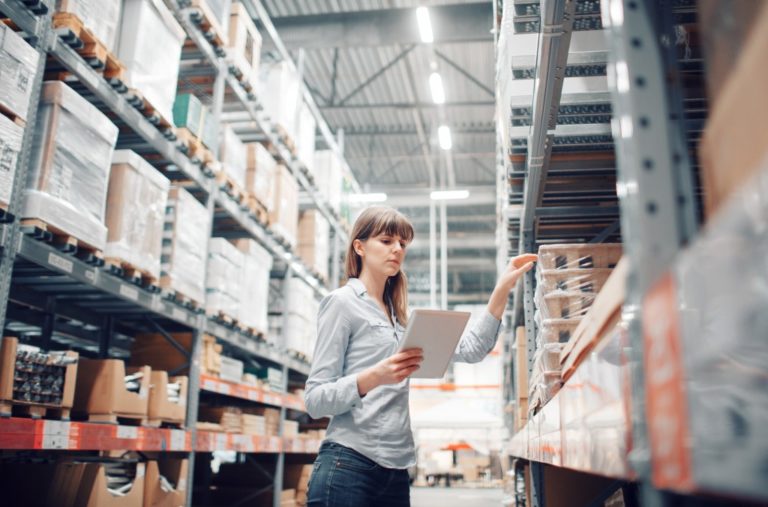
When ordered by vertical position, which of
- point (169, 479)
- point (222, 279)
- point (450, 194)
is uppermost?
point (450, 194)

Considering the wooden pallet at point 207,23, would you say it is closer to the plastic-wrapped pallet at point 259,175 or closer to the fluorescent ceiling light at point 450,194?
the plastic-wrapped pallet at point 259,175

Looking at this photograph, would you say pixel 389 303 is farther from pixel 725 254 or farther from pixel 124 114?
pixel 124 114

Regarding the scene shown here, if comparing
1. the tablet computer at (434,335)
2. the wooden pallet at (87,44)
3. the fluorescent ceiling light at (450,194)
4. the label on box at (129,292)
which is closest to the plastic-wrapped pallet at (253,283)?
the label on box at (129,292)

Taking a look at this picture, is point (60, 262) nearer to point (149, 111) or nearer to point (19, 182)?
point (19, 182)

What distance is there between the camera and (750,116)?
912 millimetres

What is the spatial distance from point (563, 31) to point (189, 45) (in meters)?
4.33

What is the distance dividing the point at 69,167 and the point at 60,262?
54cm

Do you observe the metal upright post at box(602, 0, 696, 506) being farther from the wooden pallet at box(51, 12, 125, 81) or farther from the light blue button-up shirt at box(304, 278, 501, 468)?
the wooden pallet at box(51, 12, 125, 81)

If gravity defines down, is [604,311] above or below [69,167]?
below

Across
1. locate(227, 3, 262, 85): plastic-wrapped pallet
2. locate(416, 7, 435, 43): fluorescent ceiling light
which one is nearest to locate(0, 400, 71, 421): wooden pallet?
locate(227, 3, 262, 85): plastic-wrapped pallet

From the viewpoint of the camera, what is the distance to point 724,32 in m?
1.05

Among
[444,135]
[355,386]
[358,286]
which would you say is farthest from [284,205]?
[444,135]

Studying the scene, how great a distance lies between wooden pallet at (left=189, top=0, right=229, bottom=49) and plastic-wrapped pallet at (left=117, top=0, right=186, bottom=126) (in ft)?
1.35

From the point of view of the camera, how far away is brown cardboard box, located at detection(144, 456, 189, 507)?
16.0ft
